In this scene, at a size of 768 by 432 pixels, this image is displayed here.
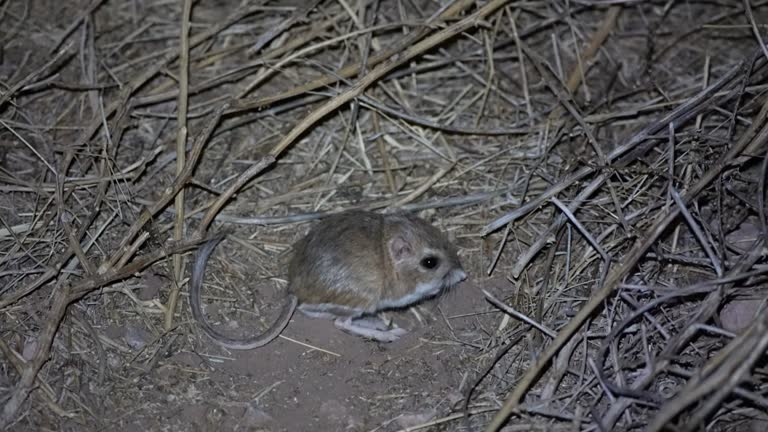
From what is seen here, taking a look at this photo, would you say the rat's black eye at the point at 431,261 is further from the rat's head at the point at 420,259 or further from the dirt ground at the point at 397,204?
the dirt ground at the point at 397,204

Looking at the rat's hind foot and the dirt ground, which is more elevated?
the dirt ground

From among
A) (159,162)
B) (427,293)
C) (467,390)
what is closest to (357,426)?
(467,390)

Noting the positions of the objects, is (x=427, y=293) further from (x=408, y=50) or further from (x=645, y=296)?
(x=408, y=50)

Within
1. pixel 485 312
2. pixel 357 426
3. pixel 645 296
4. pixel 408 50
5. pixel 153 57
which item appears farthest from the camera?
pixel 153 57

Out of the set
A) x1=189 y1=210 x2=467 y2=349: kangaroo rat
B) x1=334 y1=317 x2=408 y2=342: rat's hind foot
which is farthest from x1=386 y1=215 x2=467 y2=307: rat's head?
x1=334 y1=317 x2=408 y2=342: rat's hind foot

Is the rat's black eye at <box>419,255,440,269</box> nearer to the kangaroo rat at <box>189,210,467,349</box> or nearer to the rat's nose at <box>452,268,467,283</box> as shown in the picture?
the kangaroo rat at <box>189,210,467,349</box>

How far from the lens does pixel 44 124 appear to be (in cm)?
577

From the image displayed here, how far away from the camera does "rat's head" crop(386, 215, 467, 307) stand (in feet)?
16.6

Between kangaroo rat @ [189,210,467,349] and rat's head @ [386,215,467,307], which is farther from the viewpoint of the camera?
rat's head @ [386,215,467,307]

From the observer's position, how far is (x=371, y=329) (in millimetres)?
5074

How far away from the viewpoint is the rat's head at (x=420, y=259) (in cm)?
506

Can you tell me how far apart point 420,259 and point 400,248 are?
152 millimetres

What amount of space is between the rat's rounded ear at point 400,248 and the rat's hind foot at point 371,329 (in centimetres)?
46

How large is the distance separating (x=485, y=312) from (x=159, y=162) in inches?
98.1
